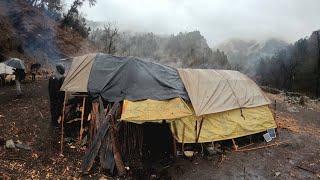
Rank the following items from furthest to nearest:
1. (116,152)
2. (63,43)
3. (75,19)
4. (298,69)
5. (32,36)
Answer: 1. (298,69)
2. (75,19)
3. (63,43)
4. (32,36)
5. (116,152)

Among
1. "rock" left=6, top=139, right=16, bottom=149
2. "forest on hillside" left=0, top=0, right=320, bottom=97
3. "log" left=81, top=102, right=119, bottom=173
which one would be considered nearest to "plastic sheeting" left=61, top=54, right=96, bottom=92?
"log" left=81, top=102, right=119, bottom=173

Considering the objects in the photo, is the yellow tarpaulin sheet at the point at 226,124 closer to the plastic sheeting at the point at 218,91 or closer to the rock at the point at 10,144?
the plastic sheeting at the point at 218,91

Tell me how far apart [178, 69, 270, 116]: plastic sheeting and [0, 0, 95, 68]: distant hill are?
1314cm

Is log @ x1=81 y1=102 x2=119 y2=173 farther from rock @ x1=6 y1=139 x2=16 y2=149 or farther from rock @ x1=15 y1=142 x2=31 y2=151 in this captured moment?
rock @ x1=6 y1=139 x2=16 y2=149

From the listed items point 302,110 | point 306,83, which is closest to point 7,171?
point 302,110

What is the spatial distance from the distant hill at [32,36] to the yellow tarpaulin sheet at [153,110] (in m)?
13.5

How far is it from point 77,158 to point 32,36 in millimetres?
19001

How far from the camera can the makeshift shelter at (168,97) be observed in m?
9.17

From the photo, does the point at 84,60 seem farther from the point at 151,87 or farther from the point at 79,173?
the point at 79,173

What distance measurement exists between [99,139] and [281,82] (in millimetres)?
49309

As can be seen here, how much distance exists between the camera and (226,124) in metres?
11.4

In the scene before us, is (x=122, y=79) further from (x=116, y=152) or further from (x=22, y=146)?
(x=22, y=146)

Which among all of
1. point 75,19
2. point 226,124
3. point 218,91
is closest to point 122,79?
point 218,91

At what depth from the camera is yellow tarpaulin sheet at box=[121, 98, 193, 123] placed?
342 inches
